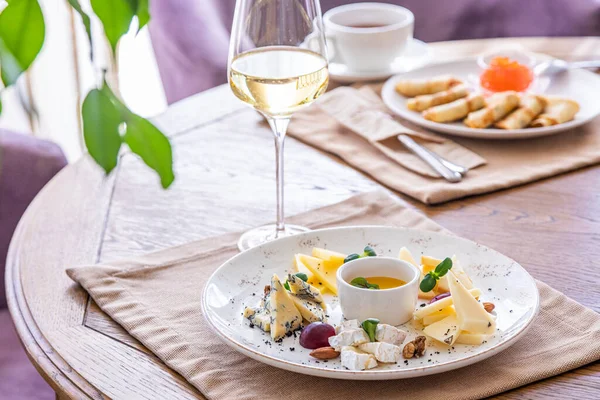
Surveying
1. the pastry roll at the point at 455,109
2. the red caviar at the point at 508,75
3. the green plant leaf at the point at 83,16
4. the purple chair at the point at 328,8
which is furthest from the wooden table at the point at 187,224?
the purple chair at the point at 328,8

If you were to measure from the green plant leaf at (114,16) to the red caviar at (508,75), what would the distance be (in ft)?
4.43

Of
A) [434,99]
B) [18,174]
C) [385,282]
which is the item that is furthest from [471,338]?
[18,174]

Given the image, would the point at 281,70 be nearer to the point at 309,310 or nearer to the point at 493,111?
the point at 309,310

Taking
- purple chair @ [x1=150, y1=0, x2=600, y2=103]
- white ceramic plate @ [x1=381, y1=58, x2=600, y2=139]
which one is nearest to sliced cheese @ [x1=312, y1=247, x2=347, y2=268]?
white ceramic plate @ [x1=381, y1=58, x2=600, y2=139]

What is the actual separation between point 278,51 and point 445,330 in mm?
404

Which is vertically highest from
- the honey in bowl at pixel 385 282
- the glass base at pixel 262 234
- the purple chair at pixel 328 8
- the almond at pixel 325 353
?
the almond at pixel 325 353

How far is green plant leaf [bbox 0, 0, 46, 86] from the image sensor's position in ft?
0.94

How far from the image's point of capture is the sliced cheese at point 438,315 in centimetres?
81

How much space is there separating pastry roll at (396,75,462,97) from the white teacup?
131 mm

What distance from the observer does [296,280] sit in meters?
0.85

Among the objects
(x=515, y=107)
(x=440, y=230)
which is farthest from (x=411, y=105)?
(x=440, y=230)

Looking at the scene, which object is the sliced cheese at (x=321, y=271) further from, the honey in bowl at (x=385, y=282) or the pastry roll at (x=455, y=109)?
the pastry roll at (x=455, y=109)

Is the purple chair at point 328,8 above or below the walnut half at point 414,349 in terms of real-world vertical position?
below

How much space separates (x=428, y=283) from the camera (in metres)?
0.86
